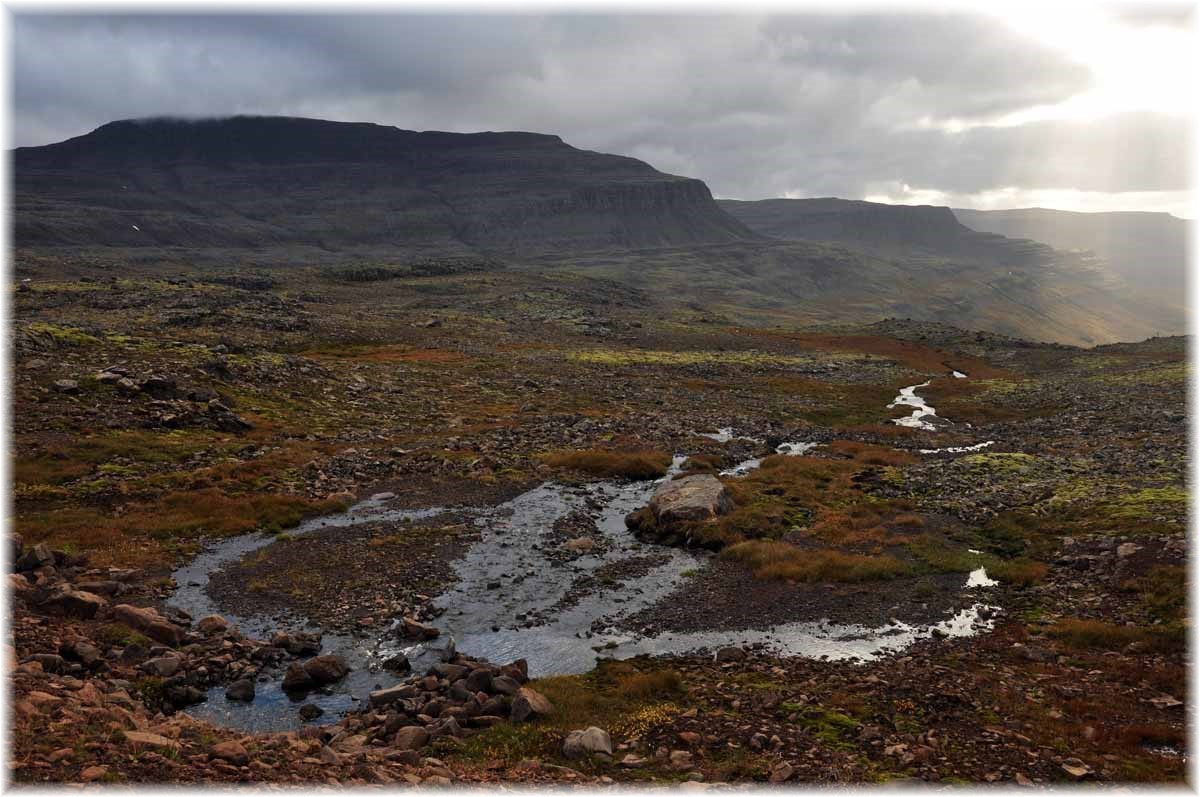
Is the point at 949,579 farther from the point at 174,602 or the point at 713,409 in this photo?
the point at 713,409

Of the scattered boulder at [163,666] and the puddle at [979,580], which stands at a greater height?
the scattered boulder at [163,666]

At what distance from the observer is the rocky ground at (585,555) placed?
58.0 feet

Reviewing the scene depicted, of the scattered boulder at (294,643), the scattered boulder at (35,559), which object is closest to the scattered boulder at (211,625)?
the scattered boulder at (294,643)

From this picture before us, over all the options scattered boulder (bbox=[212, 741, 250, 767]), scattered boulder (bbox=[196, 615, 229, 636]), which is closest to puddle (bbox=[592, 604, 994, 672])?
scattered boulder (bbox=[212, 741, 250, 767])

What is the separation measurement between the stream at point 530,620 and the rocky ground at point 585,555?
74 cm

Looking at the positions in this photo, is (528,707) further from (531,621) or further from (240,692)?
(240,692)

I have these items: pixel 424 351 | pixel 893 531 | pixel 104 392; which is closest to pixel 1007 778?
pixel 893 531

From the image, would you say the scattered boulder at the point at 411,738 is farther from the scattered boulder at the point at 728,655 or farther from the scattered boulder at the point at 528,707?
the scattered boulder at the point at 728,655

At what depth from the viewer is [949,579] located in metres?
32.1

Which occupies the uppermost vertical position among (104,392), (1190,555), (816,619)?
(104,392)

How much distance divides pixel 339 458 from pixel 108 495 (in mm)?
13222

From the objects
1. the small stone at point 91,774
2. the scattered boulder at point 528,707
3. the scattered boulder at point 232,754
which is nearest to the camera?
the small stone at point 91,774

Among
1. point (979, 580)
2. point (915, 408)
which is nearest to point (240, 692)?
point (979, 580)

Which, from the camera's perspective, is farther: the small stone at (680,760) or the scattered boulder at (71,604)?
the scattered boulder at (71,604)
